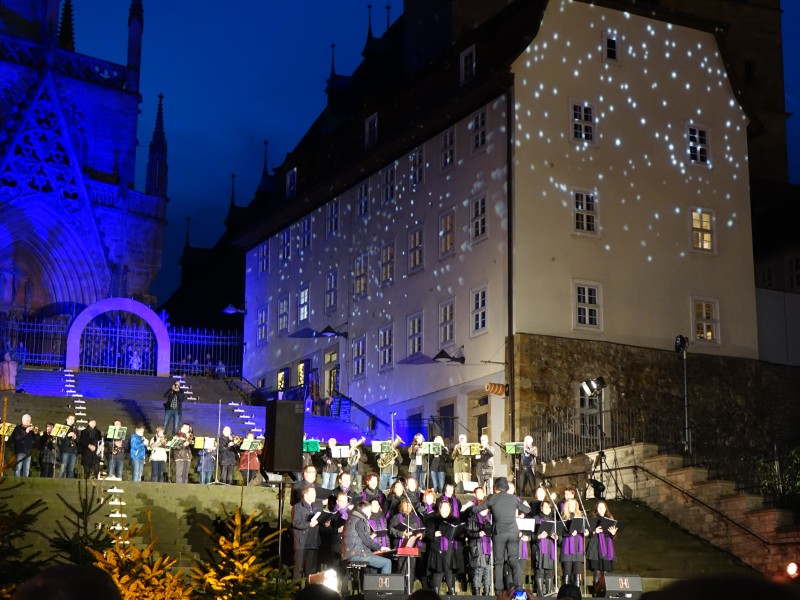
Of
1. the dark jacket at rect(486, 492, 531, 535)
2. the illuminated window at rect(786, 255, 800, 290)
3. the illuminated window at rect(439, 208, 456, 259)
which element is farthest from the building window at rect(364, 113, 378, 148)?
the dark jacket at rect(486, 492, 531, 535)

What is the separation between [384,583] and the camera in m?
16.1

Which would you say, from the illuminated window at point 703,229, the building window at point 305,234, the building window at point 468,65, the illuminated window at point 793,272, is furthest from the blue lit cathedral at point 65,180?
the illuminated window at point 793,272

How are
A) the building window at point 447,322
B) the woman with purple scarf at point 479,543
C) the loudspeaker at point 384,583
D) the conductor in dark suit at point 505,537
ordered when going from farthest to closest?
1. the building window at point 447,322
2. the woman with purple scarf at point 479,543
3. the conductor in dark suit at point 505,537
4. the loudspeaker at point 384,583

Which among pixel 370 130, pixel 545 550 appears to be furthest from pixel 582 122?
pixel 545 550

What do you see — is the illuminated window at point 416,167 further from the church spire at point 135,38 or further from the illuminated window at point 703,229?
the church spire at point 135,38

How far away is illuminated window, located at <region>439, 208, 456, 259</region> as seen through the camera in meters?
34.2

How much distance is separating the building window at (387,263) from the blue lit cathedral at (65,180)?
13053 millimetres

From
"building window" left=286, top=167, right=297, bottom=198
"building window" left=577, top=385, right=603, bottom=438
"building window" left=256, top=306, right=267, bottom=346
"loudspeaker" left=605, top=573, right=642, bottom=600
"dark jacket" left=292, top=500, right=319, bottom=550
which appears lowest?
"loudspeaker" left=605, top=573, right=642, bottom=600

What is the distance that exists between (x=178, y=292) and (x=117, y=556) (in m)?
59.8

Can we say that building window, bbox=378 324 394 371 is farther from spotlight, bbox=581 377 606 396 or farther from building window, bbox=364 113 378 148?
spotlight, bbox=581 377 606 396

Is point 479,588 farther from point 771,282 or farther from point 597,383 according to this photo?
point 771,282

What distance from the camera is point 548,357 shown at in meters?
31.0

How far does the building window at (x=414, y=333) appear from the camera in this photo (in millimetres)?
35406

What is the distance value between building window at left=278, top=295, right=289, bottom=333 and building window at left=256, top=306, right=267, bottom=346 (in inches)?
42.4
